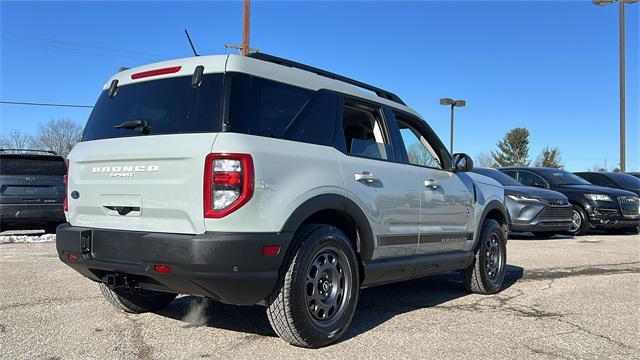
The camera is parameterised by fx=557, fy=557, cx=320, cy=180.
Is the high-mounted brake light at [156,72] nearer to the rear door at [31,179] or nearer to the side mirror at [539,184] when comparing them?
the rear door at [31,179]

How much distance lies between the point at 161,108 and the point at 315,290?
1.72 metres

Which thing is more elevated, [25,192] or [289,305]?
[25,192]

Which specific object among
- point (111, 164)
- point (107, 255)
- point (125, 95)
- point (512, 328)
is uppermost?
point (125, 95)

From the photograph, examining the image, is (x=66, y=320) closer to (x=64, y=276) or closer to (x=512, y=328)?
(x=64, y=276)

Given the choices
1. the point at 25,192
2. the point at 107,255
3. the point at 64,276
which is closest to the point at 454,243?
the point at 107,255

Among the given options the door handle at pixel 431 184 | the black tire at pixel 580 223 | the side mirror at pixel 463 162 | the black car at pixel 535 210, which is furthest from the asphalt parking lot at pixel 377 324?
the black tire at pixel 580 223

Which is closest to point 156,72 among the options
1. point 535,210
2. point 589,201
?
point 535,210

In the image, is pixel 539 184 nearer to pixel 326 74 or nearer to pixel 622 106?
pixel 326 74

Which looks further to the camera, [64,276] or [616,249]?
[616,249]

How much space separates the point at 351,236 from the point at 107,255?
183cm

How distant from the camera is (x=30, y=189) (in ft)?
33.2

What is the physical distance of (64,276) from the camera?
6.75 meters

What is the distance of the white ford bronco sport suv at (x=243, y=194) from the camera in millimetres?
3525

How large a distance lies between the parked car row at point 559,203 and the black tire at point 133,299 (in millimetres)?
8469
